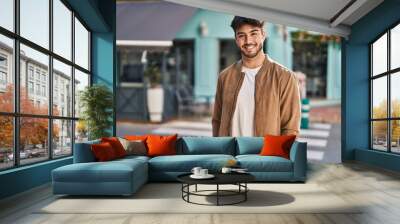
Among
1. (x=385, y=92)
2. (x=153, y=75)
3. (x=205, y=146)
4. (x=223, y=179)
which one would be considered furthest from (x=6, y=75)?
(x=153, y=75)

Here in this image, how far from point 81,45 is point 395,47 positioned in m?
5.91

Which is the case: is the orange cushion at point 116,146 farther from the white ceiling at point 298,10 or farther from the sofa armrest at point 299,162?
the white ceiling at point 298,10

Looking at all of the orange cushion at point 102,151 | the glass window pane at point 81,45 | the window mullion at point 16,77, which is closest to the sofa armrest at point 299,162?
the orange cushion at point 102,151

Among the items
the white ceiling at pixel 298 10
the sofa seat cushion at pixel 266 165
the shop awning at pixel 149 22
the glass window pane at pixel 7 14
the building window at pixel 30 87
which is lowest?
the sofa seat cushion at pixel 266 165

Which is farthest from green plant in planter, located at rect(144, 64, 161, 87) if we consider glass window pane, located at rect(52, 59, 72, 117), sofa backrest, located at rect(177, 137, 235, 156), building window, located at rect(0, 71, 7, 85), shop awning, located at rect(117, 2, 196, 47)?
building window, located at rect(0, 71, 7, 85)

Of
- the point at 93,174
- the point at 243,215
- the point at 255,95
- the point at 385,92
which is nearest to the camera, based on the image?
the point at 243,215

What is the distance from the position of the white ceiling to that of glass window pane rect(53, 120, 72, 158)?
3.01 meters

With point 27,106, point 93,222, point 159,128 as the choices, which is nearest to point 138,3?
point 159,128

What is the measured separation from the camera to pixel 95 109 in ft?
25.6

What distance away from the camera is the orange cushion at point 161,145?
6.79 m

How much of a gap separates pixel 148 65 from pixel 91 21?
27.6 ft

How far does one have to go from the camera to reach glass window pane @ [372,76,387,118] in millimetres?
8680

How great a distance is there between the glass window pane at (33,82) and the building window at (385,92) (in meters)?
6.10

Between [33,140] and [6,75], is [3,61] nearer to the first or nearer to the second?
[6,75]
